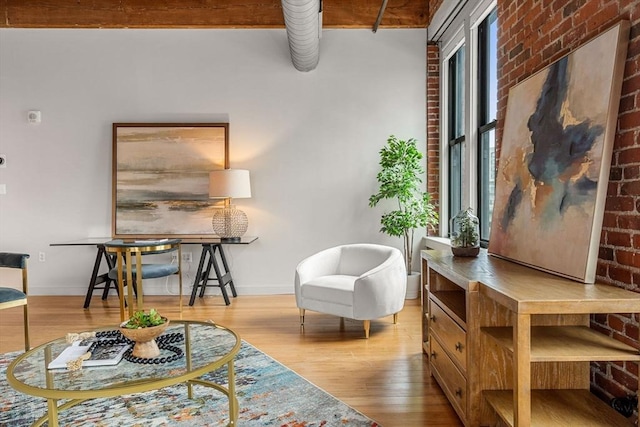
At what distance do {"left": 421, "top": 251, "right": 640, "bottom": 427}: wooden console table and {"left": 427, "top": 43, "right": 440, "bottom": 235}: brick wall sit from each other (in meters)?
2.72

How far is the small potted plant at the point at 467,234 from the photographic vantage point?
8.68ft

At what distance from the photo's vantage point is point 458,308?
2.38 meters

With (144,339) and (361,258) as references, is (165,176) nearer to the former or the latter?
(361,258)

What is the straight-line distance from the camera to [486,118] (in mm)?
3934

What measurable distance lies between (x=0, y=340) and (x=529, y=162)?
408 cm

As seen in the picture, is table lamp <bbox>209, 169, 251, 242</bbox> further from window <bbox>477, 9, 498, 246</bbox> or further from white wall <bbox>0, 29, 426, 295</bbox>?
window <bbox>477, 9, 498, 246</bbox>

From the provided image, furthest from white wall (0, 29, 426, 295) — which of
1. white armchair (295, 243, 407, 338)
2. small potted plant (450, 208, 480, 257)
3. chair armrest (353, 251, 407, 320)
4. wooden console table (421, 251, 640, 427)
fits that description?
wooden console table (421, 251, 640, 427)

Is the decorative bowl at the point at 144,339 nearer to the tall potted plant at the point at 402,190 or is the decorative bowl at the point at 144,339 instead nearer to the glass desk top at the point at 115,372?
the glass desk top at the point at 115,372

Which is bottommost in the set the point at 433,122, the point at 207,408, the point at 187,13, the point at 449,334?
the point at 207,408

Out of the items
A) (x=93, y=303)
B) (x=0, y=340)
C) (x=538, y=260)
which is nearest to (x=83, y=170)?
(x=93, y=303)

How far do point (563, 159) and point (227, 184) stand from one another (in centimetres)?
338

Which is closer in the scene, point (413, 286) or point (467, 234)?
point (467, 234)

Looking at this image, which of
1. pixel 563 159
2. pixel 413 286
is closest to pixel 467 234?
pixel 563 159

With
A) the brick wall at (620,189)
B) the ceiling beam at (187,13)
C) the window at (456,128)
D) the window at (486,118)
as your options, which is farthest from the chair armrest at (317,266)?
the ceiling beam at (187,13)
